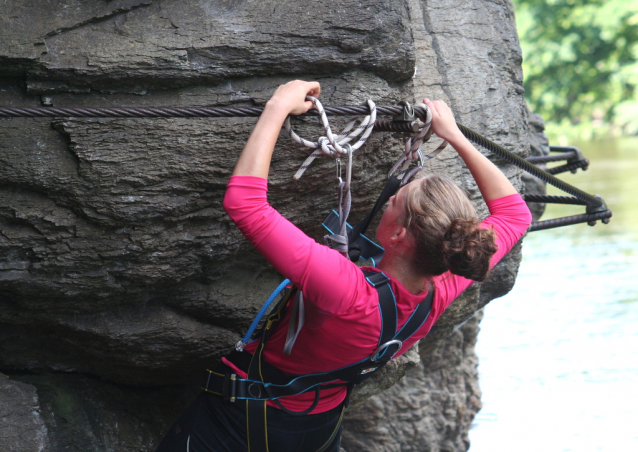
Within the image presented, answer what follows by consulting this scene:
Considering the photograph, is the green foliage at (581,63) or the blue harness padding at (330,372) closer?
the blue harness padding at (330,372)

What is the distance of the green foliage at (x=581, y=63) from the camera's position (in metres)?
23.6

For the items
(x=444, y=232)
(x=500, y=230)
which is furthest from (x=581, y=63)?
(x=444, y=232)

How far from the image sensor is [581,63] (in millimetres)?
Result: 25281

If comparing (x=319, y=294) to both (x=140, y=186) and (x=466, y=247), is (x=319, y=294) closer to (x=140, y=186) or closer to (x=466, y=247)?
(x=466, y=247)

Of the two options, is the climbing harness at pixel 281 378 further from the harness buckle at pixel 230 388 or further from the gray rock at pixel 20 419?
the gray rock at pixel 20 419

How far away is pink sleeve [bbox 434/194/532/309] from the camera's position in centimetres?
187

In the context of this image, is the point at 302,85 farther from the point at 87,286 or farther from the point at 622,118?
the point at 622,118

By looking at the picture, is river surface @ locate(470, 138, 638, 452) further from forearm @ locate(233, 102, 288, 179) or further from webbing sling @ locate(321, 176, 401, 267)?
forearm @ locate(233, 102, 288, 179)

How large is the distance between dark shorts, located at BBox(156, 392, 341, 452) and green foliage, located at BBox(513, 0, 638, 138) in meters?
24.7

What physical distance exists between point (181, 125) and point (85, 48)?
0.36 meters

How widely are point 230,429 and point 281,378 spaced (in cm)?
24

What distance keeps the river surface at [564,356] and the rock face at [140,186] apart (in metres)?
3.23

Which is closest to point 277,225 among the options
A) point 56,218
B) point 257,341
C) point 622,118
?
point 257,341

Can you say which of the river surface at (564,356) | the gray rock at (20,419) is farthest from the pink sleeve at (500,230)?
the river surface at (564,356)
